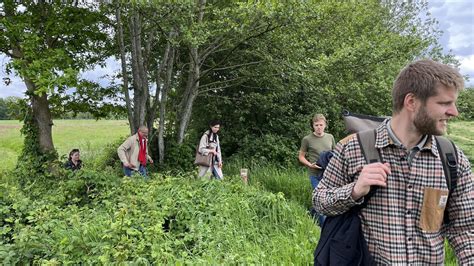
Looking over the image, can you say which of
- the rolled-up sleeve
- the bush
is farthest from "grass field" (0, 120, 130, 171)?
the rolled-up sleeve

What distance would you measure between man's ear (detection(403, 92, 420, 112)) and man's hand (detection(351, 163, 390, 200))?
262 millimetres

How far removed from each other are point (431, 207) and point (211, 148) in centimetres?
622

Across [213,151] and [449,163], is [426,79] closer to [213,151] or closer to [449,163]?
[449,163]

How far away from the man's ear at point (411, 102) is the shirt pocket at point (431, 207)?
1.15 ft

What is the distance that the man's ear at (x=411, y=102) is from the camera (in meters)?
1.55

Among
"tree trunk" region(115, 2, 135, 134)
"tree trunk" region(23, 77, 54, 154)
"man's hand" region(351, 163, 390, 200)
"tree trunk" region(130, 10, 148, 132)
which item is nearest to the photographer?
"man's hand" region(351, 163, 390, 200)

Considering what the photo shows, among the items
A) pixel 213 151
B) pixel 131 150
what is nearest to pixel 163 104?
pixel 131 150

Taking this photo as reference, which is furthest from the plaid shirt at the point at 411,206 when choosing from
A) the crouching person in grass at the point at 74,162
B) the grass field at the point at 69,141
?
the grass field at the point at 69,141

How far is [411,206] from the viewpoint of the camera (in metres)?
1.62

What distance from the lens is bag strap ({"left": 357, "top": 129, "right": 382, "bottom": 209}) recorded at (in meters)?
1.64

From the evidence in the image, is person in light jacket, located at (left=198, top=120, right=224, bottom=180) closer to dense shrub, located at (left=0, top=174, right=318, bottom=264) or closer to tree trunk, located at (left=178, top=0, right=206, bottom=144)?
dense shrub, located at (left=0, top=174, right=318, bottom=264)

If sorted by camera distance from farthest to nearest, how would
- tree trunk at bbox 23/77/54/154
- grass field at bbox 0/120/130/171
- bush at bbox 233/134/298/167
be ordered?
1. grass field at bbox 0/120/130/171
2. bush at bbox 233/134/298/167
3. tree trunk at bbox 23/77/54/154

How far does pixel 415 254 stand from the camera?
5.30 ft

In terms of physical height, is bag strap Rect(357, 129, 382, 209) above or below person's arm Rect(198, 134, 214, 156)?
above
